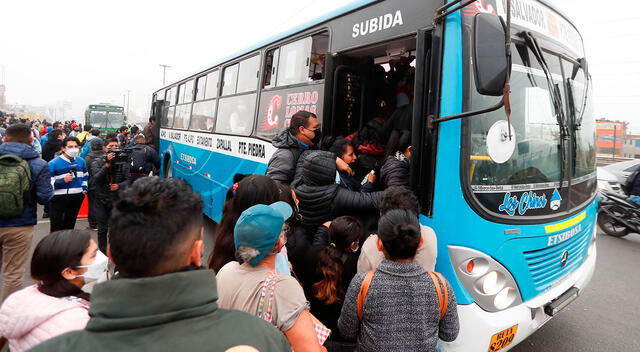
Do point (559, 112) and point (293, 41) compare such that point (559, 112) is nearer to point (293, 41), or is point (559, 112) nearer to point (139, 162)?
point (293, 41)

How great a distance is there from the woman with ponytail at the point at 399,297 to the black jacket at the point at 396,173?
897 millimetres

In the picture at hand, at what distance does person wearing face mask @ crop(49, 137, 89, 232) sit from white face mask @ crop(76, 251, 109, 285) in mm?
3680

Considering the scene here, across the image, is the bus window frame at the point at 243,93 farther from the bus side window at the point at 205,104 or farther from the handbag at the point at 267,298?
the handbag at the point at 267,298

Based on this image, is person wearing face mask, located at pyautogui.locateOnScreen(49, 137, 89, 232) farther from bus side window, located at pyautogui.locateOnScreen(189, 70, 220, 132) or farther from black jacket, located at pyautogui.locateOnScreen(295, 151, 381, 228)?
black jacket, located at pyautogui.locateOnScreen(295, 151, 381, 228)

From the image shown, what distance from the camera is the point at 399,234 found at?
1925 millimetres

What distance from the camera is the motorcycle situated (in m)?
6.79

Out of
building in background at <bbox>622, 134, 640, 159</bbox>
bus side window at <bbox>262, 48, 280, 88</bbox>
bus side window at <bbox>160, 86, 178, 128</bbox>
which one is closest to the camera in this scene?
bus side window at <bbox>262, 48, 280, 88</bbox>

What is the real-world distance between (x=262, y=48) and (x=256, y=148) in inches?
54.6

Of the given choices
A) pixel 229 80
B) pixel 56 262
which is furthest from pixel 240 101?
pixel 56 262

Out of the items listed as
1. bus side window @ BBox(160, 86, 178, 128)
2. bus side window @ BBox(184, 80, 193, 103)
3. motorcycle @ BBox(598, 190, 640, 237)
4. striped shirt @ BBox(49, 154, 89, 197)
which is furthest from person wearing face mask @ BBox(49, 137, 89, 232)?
motorcycle @ BBox(598, 190, 640, 237)

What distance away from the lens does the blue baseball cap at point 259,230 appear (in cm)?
167

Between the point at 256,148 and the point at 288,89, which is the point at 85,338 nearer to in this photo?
the point at 288,89

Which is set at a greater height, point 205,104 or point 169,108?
point 169,108

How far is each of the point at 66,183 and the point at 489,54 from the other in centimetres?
522
